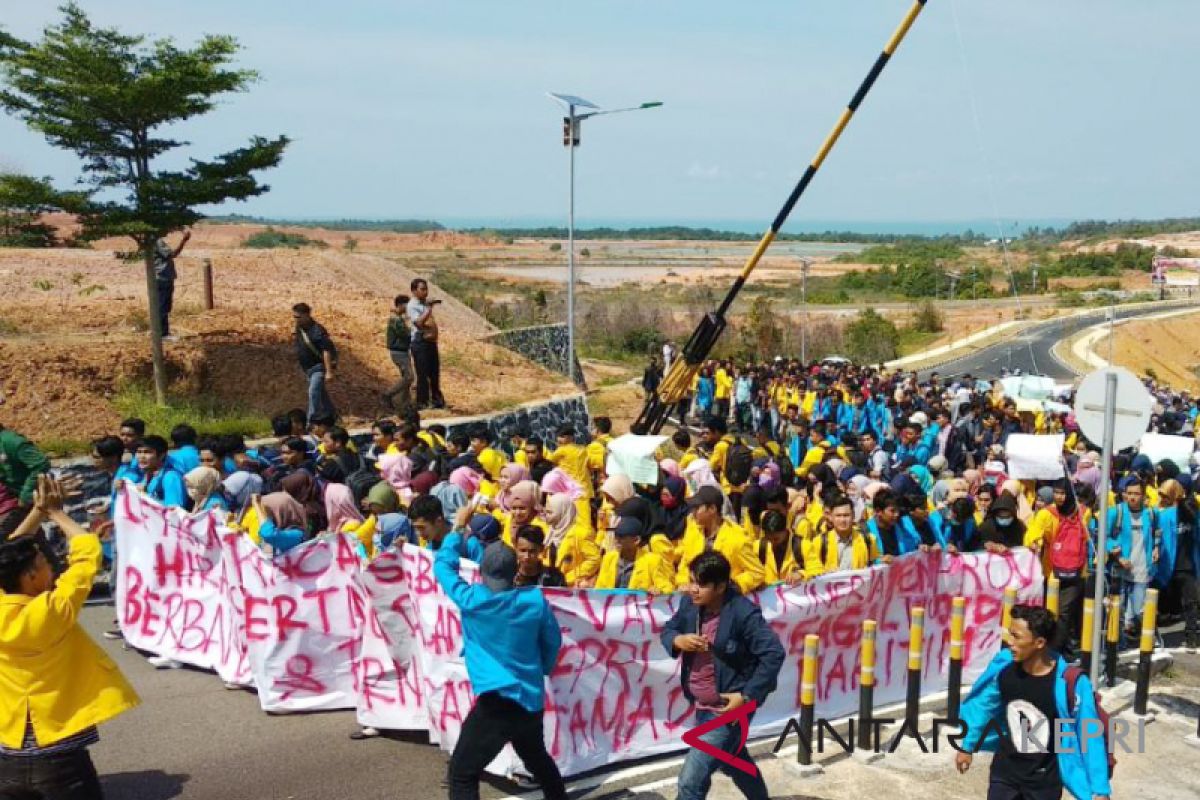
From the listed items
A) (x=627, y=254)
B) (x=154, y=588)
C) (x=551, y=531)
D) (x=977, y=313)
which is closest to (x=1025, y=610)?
(x=551, y=531)

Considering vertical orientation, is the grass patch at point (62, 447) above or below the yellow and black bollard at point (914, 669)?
above

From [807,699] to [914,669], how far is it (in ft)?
3.31

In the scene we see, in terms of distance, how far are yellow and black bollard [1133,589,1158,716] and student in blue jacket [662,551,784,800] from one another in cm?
387

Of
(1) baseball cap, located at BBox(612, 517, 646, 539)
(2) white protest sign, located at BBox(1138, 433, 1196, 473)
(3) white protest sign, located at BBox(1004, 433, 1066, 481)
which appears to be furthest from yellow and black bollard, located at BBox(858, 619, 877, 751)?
(2) white protest sign, located at BBox(1138, 433, 1196, 473)

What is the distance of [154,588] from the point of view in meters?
9.13

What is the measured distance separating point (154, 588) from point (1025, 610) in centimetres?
657

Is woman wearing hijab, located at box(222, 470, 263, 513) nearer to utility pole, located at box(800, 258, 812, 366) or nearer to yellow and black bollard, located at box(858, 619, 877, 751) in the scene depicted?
yellow and black bollard, located at box(858, 619, 877, 751)

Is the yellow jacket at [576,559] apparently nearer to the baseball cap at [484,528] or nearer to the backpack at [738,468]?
the baseball cap at [484,528]

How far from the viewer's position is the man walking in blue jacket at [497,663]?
579 centimetres

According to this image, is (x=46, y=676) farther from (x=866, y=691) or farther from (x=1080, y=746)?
(x=866, y=691)

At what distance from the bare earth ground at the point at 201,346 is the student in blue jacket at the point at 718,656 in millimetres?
10930

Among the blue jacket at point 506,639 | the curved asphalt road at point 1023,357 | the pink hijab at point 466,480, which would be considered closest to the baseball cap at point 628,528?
the blue jacket at point 506,639

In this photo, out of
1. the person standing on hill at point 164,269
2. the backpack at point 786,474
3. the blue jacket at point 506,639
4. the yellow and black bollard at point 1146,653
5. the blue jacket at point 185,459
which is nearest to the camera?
the blue jacket at point 506,639

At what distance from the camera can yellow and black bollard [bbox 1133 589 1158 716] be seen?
8266 millimetres
